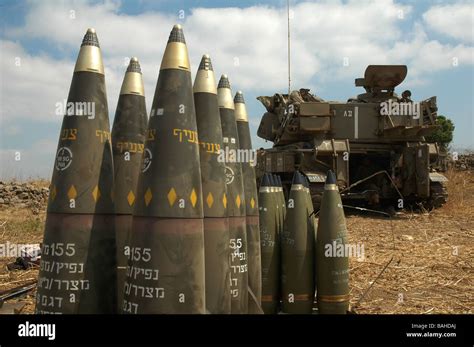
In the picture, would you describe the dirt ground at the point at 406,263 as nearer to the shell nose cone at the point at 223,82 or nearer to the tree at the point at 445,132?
the shell nose cone at the point at 223,82

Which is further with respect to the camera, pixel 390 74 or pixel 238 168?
pixel 390 74

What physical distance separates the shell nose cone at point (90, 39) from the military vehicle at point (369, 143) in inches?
358

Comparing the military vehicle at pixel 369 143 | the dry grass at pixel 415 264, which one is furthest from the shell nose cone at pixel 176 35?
the military vehicle at pixel 369 143

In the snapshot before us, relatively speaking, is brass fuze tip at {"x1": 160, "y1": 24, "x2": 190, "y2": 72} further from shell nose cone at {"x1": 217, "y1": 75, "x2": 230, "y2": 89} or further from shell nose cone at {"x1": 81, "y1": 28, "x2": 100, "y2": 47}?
shell nose cone at {"x1": 217, "y1": 75, "x2": 230, "y2": 89}

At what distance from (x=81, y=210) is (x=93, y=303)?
0.70 metres

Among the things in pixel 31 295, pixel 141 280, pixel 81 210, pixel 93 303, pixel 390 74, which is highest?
pixel 390 74

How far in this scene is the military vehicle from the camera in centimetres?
1287

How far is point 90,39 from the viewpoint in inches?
149

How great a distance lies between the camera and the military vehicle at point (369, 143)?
1287cm

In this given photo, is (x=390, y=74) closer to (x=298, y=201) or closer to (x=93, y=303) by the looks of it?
(x=298, y=201)

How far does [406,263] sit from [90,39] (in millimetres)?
5686

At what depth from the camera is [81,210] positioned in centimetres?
358

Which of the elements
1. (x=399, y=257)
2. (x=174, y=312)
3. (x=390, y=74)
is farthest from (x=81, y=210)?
(x=390, y=74)
